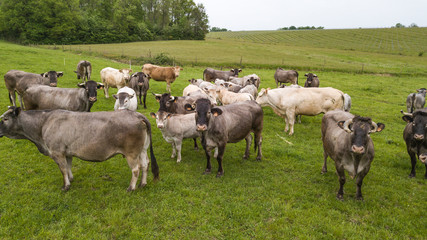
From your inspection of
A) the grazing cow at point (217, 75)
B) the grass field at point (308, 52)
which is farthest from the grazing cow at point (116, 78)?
the grass field at point (308, 52)

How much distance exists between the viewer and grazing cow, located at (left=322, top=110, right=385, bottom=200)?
516cm

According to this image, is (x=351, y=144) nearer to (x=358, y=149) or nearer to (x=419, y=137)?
(x=358, y=149)

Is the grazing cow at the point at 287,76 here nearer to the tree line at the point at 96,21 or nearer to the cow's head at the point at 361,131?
the cow's head at the point at 361,131

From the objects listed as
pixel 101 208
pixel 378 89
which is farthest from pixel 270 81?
pixel 101 208

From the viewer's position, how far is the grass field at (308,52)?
36094mm

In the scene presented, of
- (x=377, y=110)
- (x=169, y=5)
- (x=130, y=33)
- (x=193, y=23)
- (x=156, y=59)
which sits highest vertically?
(x=169, y=5)

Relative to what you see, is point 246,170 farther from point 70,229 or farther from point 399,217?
point 70,229

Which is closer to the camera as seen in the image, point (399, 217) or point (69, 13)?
point (399, 217)

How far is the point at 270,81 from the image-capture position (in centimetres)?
2500

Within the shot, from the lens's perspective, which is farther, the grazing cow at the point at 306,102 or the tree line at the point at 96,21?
the tree line at the point at 96,21

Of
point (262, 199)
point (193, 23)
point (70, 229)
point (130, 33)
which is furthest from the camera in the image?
point (193, 23)

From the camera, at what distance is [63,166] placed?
5.91 metres

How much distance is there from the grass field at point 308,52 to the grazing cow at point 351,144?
2887 cm

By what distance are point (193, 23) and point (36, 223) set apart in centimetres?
7957
